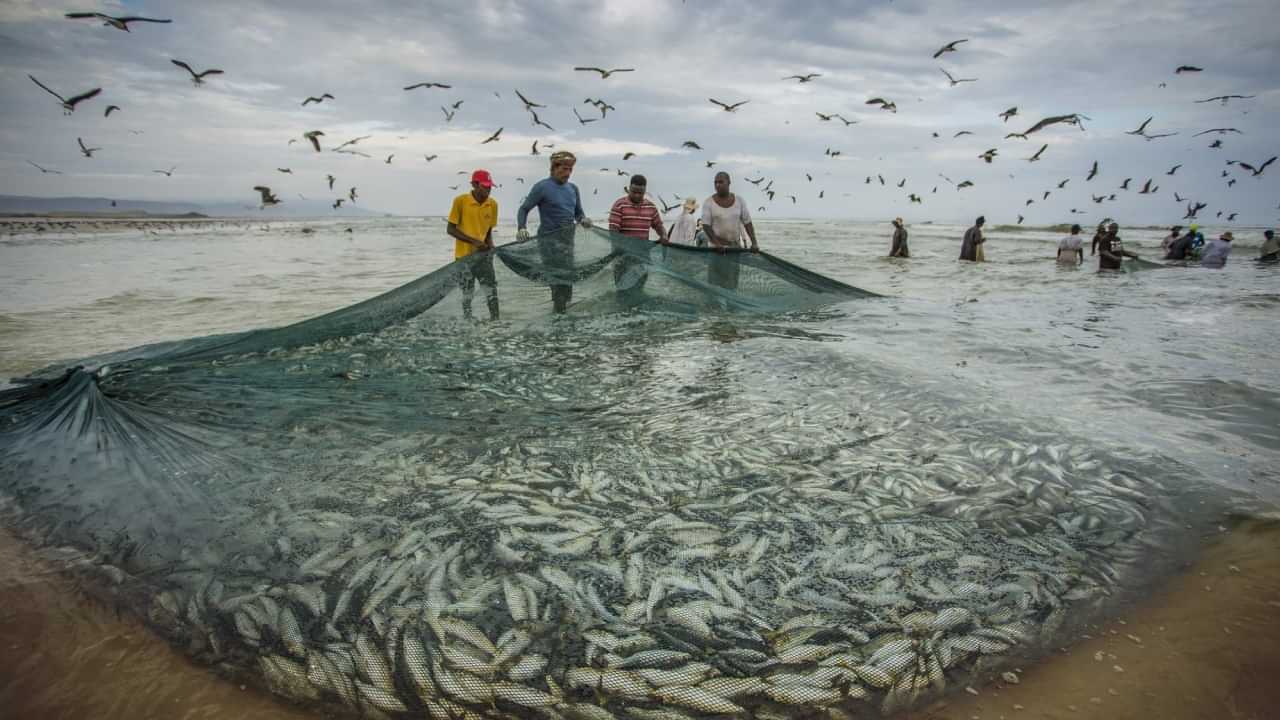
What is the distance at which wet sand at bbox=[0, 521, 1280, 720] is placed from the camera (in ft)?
9.26

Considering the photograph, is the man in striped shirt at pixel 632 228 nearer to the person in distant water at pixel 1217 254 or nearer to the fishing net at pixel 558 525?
the fishing net at pixel 558 525

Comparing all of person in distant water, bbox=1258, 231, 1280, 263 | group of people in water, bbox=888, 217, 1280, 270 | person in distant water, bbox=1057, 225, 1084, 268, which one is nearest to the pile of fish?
group of people in water, bbox=888, 217, 1280, 270

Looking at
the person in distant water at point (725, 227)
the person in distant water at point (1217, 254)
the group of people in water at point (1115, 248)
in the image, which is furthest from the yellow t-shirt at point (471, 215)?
the person in distant water at point (1217, 254)

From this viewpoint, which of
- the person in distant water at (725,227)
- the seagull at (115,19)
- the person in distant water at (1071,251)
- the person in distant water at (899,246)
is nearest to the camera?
the seagull at (115,19)

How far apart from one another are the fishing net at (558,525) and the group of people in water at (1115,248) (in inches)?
874

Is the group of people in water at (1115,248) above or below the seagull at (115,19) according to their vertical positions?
below

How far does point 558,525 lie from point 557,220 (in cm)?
710

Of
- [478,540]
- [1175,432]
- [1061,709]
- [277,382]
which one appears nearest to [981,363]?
[1175,432]

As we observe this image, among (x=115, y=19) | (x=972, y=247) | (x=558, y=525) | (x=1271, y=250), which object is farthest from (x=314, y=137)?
(x=1271, y=250)

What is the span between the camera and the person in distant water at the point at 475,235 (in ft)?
29.8

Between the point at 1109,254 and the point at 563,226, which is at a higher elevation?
the point at 563,226

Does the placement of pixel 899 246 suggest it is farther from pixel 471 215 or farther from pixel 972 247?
pixel 471 215

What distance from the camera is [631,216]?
36.3ft

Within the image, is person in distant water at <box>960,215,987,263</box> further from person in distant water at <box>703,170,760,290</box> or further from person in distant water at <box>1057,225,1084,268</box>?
person in distant water at <box>703,170,760,290</box>
